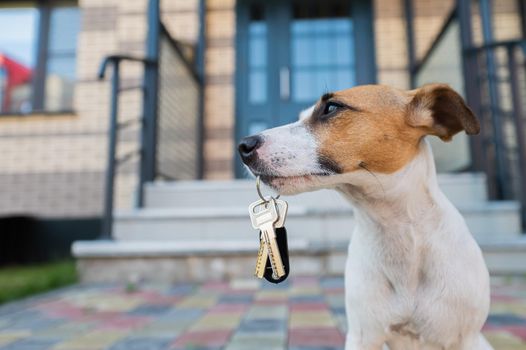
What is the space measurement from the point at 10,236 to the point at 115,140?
282 cm

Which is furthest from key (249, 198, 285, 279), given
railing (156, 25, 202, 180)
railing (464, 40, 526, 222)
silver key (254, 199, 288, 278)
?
railing (156, 25, 202, 180)

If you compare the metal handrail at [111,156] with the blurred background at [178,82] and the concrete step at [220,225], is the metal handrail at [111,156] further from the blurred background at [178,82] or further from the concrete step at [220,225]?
the blurred background at [178,82]

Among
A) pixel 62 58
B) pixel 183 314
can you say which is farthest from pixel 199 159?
pixel 183 314

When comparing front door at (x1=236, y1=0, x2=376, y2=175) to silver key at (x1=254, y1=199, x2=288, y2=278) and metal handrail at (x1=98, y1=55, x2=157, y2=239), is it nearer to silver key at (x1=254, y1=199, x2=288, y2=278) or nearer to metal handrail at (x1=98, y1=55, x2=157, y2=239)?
metal handrail at (x1=98, y1=55, x2=157, y2=239)

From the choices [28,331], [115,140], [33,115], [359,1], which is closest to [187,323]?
[28,331]

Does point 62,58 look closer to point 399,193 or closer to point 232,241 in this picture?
point 232,241

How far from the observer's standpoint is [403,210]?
3.71 ft

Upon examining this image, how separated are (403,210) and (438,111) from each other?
32cm

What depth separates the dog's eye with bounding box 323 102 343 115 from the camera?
1.17m

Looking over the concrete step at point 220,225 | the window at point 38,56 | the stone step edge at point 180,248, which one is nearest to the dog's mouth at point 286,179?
the stone step edge at point 180,248

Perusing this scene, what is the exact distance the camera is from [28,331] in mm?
1923

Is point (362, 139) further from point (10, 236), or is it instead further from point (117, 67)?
point (10, 236)

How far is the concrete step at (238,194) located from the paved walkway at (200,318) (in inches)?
35.2

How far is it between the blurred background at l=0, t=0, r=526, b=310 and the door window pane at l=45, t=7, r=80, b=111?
0.05ft
